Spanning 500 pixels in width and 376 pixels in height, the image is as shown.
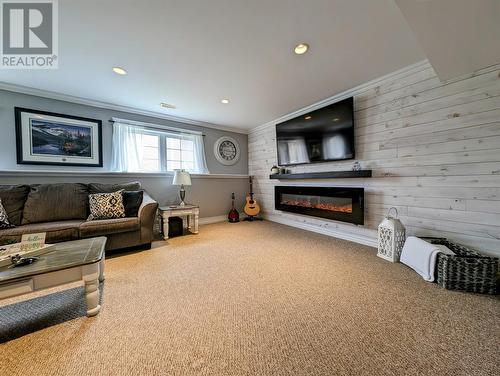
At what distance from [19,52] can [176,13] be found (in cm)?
188

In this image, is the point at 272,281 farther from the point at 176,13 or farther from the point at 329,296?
the point at 176,13

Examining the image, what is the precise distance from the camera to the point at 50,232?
206cm

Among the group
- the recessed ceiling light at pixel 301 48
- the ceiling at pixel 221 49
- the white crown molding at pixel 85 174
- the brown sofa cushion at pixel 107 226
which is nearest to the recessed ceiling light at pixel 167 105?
the ceiling at pixel 221 49

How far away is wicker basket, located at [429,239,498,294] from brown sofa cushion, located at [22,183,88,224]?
410 centimetres

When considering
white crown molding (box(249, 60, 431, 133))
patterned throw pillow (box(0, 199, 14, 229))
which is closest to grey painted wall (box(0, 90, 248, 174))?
patterned throw pillow (box(0, 199, 14, 229))

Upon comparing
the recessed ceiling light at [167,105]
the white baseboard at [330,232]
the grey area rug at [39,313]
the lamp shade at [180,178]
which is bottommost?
the grey area rug at [39,313]

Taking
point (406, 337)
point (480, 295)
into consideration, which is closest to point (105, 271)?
point (406, 337)

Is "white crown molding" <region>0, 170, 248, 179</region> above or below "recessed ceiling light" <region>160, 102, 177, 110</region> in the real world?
below

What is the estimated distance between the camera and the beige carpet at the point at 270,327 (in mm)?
966

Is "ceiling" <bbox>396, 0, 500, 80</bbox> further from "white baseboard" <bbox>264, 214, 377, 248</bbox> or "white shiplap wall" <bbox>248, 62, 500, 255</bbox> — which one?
"white baseboard" <bbox>264, 214, 377, 248</bbox>

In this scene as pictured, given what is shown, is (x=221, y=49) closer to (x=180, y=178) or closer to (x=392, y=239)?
(x=180, y=178)

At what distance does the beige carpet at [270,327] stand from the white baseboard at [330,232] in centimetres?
65

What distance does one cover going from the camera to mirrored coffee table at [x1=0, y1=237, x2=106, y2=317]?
1126 millimetres

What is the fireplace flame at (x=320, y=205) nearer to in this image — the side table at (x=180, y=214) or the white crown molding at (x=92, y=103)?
the side table at (x=180, y=214)
